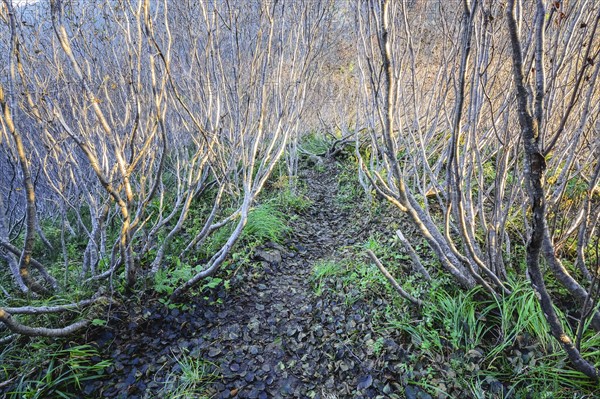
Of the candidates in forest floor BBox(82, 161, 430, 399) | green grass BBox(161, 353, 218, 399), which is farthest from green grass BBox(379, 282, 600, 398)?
green grass BBox(161, 353, 218, 399)

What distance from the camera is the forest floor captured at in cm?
220

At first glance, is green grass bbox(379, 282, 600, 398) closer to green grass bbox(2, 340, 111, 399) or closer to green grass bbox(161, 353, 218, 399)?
green grass bbox(161, 353, 218, 399)

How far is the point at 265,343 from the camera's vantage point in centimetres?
265

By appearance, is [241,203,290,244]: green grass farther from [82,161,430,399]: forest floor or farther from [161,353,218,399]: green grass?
[161,353,218,399]: green grass

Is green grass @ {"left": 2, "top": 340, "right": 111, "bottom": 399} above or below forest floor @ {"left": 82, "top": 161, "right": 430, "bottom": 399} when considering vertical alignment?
above

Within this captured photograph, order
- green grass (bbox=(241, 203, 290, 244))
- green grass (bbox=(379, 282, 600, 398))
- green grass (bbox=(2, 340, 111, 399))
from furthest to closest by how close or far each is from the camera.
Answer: green grass (bbox=(241, 203, 290, 244)) → green grass (bbox=(2, 340, 111, 399)) → green grass (bbox=(379, 282, 600, 398))

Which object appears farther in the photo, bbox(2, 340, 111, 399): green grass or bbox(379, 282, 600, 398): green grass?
bbox(2, 340, 111, 399): green grass

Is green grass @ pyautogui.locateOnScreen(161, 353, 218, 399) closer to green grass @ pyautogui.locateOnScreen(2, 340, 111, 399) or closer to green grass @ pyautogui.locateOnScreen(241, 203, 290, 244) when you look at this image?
green grass @ pyautogui.locateOnScreen(2, 340, 111, 399)

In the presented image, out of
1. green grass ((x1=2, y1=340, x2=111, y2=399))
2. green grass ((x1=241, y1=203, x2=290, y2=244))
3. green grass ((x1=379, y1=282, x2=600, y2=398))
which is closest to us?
green grass ((x1=379, y1=282, x2=600, y2=398))

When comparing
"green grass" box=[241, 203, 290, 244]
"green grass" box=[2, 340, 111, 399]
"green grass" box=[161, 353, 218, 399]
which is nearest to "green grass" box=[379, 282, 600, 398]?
"green grass" box=[161, 353, 218, 399]

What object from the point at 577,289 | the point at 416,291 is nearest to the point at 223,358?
the point at 416,291

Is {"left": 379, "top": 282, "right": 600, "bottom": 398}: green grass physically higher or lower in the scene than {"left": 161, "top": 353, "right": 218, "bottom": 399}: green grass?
higher

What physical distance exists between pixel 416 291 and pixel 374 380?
0.84m

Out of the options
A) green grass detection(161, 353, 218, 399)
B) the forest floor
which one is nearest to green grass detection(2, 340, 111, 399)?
the forest floor
